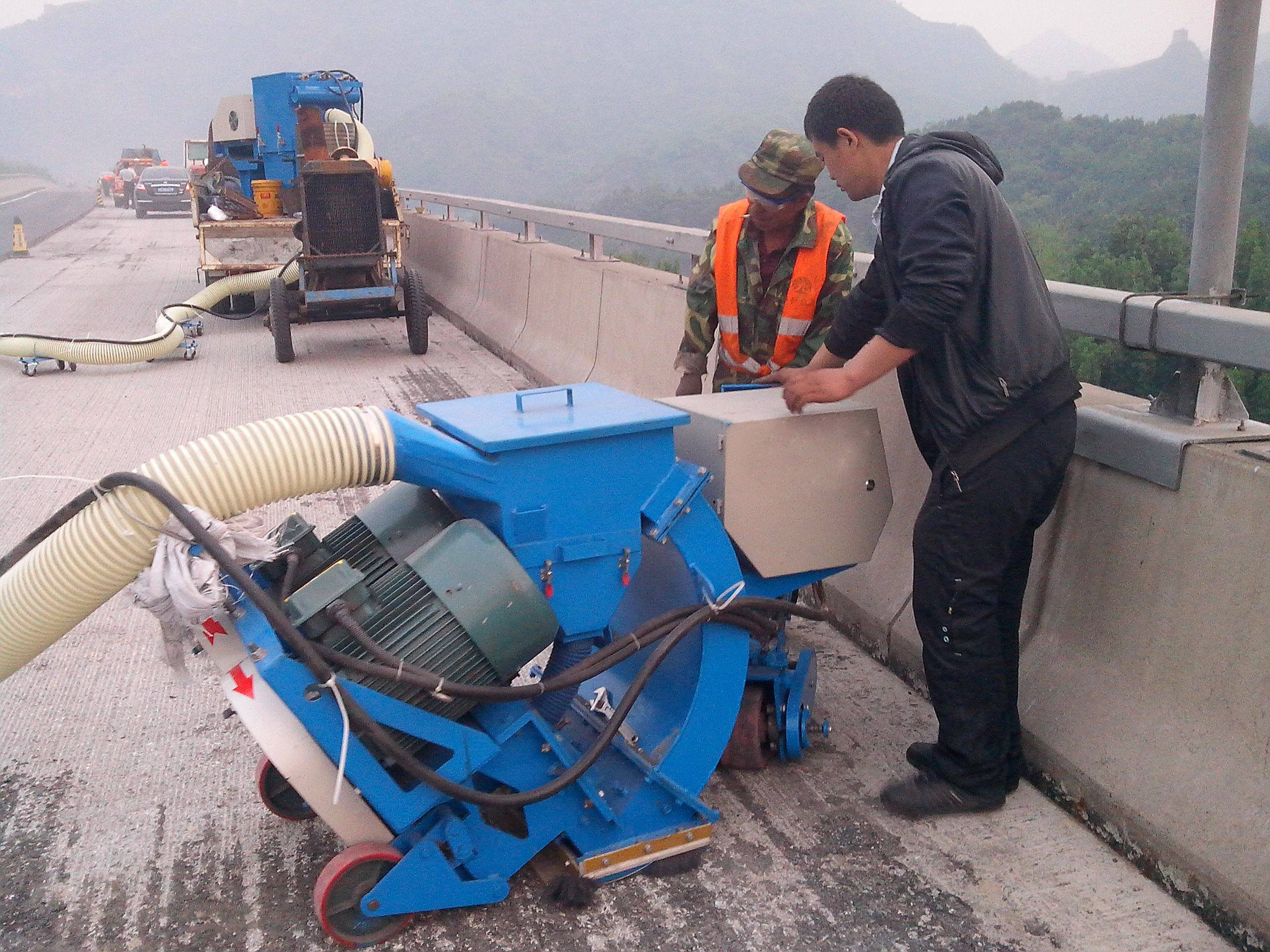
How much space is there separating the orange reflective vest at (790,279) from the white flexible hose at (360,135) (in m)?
11.1

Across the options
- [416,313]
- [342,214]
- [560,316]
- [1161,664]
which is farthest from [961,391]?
[342,214]

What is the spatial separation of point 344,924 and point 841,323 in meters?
2.19

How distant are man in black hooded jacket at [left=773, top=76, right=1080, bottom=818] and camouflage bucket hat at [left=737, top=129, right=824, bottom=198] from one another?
0.36 m

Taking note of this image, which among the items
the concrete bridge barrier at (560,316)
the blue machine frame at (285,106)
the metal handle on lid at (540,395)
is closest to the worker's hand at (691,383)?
the metal handle on lid at (540,395)

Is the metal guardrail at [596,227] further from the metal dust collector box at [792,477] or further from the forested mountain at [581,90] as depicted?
the forested mountain at [581,90]

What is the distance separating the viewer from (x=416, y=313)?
36.1 feet

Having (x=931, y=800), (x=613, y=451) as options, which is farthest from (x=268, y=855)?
(x=931, y=800)

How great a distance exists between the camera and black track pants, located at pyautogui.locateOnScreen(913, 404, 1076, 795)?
2.96 meters

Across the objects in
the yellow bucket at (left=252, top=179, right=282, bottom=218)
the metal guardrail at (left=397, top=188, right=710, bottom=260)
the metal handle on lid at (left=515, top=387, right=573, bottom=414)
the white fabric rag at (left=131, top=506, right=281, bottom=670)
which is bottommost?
the white fabric rag at (left=131, top=506, right=281, bottom=670)

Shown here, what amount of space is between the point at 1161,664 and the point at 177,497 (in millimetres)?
2455

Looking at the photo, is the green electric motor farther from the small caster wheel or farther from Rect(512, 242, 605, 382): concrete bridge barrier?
Rect(512, 242, 605, 382): concrete bridge barrier

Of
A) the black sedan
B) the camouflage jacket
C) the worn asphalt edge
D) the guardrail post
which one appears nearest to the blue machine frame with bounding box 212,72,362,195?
the guardrail post

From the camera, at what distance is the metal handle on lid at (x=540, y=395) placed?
9.65 ft

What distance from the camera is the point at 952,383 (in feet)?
9.68
